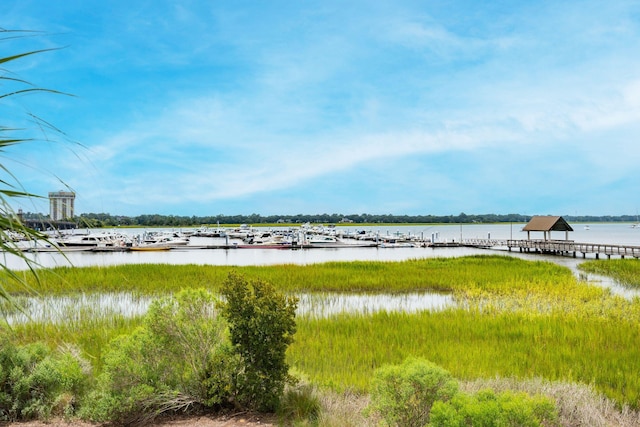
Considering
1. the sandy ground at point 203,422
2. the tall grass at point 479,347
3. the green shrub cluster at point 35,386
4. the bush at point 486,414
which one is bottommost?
the tall grass at point 479,347

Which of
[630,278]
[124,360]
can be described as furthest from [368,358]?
[630,278]

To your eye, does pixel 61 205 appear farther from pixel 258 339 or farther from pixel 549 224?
pixel 549 224

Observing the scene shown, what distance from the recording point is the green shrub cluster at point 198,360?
523 centimetres

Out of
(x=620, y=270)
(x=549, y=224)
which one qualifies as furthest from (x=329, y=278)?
(x=549, y=224)

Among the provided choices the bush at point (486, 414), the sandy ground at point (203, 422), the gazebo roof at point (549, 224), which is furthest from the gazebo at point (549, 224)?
the bush at point (486, 414)

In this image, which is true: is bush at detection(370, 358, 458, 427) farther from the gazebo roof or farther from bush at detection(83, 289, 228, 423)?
the gazebo roof

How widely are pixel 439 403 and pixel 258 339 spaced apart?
2.24 m

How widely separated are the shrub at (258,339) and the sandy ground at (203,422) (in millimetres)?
162

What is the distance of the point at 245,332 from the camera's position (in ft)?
17.5

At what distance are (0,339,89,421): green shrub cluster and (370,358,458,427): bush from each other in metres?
3.49

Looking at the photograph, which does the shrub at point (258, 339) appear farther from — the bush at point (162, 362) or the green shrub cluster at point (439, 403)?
the green shrub cluster at point (439, 403)

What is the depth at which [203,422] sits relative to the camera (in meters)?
5.20

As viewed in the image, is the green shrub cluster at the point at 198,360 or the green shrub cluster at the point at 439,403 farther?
the green shrub cluster at the point at 198,360

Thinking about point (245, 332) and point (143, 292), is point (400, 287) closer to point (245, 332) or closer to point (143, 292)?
point (143, 292)
